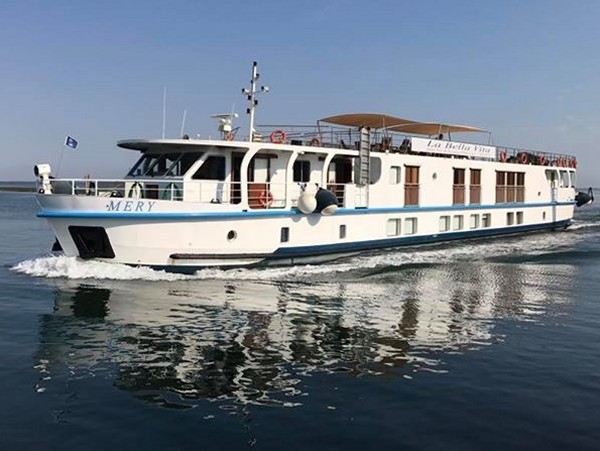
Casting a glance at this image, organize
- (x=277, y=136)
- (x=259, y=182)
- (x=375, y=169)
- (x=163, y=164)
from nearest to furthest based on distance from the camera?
1. (x=163, y=164)
2. (x=259, y=182)
3. (x=277, y=136)
4. (x=375, y=169)

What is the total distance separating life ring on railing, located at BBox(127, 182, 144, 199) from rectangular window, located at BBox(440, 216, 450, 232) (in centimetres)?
1445

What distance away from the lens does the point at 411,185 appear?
25.8 metres

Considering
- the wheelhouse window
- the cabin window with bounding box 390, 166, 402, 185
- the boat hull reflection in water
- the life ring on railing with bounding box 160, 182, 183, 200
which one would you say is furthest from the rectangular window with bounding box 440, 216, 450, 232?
the life ring on railing with bounding box 160, 182, 183, 200

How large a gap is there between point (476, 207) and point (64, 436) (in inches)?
1021

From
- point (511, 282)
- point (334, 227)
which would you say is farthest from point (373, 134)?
point (511, 282)

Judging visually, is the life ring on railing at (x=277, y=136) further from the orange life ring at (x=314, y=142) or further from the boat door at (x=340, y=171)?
the boat door at (x=340, y=171)

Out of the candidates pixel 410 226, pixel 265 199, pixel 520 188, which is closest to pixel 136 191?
pixel 265 199

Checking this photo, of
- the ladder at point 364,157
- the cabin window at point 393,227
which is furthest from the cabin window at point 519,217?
the ladder at point 364,157

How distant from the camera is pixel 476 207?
30.0 metres

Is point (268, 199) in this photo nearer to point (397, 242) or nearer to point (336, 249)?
point (336, 249)

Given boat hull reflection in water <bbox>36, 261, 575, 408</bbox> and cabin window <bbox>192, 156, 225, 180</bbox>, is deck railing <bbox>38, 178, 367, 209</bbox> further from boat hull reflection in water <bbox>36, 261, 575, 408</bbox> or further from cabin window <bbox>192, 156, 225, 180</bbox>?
boat hull reflection in water <bbox>36, 261, 575, 408</bbox>

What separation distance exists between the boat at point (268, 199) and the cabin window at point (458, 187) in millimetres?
50

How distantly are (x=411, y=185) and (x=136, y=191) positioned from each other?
12.1 meters

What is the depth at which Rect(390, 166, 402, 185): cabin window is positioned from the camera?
81.9 ft
